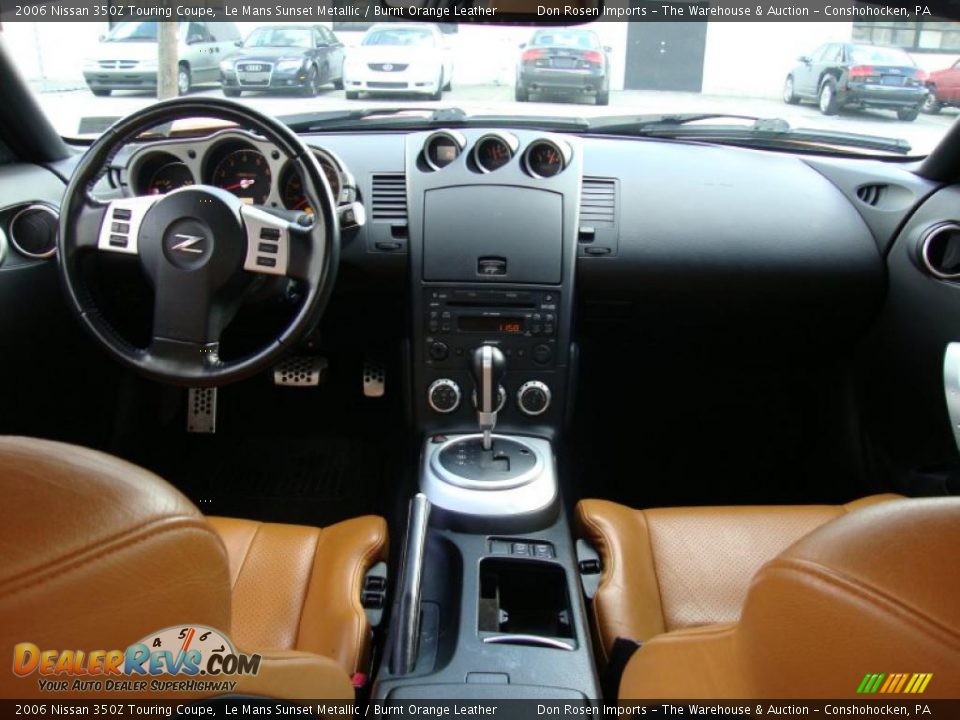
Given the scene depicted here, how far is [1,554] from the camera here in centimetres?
67

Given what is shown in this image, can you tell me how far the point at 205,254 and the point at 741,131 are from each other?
1.82 meters

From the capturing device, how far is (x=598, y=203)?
8.15 feet

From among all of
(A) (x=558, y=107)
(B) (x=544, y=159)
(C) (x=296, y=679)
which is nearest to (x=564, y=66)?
(A) (x=558, y=107)

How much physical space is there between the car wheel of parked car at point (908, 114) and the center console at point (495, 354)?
117cm

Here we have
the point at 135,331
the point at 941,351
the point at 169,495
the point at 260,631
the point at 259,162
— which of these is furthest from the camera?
the point at 135,331

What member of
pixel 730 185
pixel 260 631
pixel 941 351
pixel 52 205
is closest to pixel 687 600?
pixel 260 631

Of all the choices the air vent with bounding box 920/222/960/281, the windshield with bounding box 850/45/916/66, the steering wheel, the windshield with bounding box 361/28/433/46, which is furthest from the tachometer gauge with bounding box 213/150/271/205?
the windshield with bounding box 850/45/916/66

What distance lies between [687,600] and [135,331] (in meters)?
1.92

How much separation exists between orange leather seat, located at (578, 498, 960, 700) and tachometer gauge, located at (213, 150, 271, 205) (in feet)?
5.43

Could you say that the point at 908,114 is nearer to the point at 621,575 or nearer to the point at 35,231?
the point at 621,575

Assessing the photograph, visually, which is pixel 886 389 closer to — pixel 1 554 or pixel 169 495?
pixel 169 495

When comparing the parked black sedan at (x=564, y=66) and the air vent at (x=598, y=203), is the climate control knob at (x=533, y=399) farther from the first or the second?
the parked black sedan at (x=564, y=66)

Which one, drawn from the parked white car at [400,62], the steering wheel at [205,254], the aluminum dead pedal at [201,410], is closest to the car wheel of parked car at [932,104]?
the parked white car at [400,62]

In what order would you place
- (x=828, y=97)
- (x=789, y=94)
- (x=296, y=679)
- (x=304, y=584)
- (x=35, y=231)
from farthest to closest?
(x=789, y=94) < (x=828, y=97) < (x=35, y=231) < (x=304, y=584) < (x=296, y=679)
